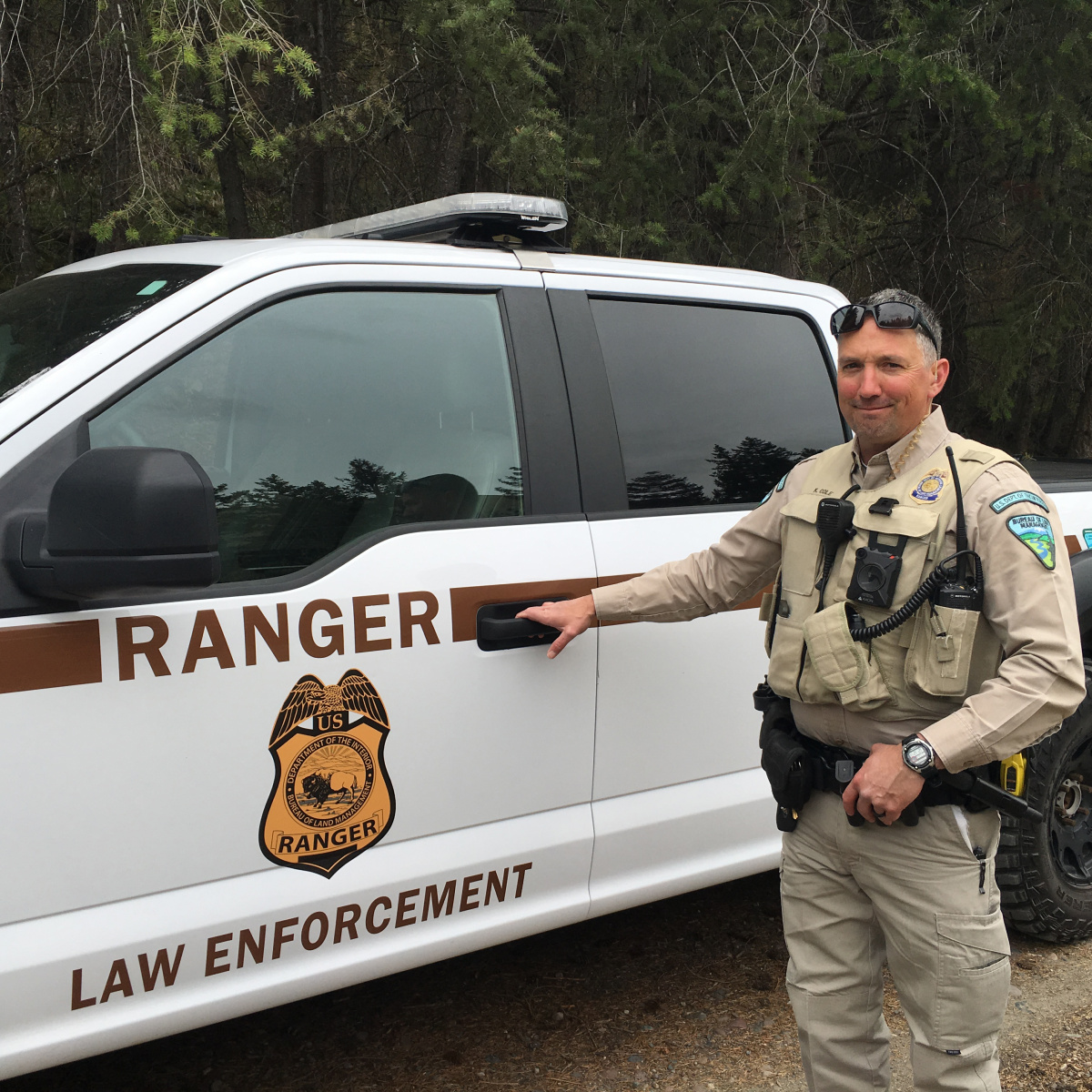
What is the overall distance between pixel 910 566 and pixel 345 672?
1.08 m

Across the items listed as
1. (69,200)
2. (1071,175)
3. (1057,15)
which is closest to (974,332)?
(1071,175)

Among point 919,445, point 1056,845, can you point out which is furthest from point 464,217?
point 1056,845

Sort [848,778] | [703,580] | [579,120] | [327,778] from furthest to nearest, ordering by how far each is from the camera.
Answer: [579,120]
[703,580]
[327,778]
[848,778]

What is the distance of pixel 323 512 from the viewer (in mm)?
2354

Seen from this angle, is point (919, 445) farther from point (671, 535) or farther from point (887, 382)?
point (671, 535)

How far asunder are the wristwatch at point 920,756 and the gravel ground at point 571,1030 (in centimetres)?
128

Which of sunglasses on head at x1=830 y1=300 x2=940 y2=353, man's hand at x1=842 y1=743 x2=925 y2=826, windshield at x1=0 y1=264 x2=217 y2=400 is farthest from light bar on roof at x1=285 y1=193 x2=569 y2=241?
man's hand at x1=842 y1=743 x2=925 y2=826

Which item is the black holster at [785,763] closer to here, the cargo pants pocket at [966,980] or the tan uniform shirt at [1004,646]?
the tan uniform shirt at [1004,646]

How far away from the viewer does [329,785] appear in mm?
2260

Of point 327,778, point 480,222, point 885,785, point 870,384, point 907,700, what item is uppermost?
point 480,222

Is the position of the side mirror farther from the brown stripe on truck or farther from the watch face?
the watch face

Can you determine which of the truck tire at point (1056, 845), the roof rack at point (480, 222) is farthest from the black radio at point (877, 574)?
the truck tire at point (1056, 845)

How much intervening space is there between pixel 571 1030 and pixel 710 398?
1716 mm

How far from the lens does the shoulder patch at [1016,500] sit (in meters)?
2.04
